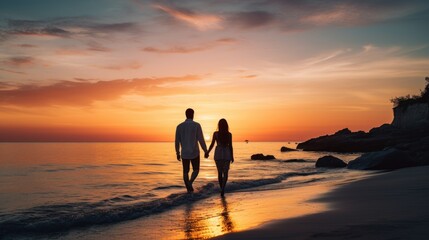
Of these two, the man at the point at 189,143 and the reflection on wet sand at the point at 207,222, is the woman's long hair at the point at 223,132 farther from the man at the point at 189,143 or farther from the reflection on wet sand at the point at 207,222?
the reflection on wet sand at the point at 207,222

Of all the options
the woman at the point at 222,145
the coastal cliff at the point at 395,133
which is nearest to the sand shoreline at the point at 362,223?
the woman at the point at 222,145

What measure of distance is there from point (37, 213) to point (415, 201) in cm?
933

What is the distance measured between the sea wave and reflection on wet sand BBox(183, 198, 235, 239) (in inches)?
49.7

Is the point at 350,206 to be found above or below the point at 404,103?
below

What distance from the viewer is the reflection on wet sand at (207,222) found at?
652 cm

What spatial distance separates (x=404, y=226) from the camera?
4871 mm

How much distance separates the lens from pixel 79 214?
9.30 metres

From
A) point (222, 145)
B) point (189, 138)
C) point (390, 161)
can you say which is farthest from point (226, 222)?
point (390, 161)

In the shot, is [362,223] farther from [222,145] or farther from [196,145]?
[196,145]

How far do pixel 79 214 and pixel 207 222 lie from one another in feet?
12.3

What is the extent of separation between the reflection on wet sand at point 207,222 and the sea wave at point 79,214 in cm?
126

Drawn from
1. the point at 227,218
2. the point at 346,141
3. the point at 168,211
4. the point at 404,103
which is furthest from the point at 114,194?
the point at 404,103

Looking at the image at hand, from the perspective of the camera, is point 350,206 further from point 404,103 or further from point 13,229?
point 404,103

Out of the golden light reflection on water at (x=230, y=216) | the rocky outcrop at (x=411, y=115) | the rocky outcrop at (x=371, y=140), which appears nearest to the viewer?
the golden light reflection on water at (x=230, y=216)
